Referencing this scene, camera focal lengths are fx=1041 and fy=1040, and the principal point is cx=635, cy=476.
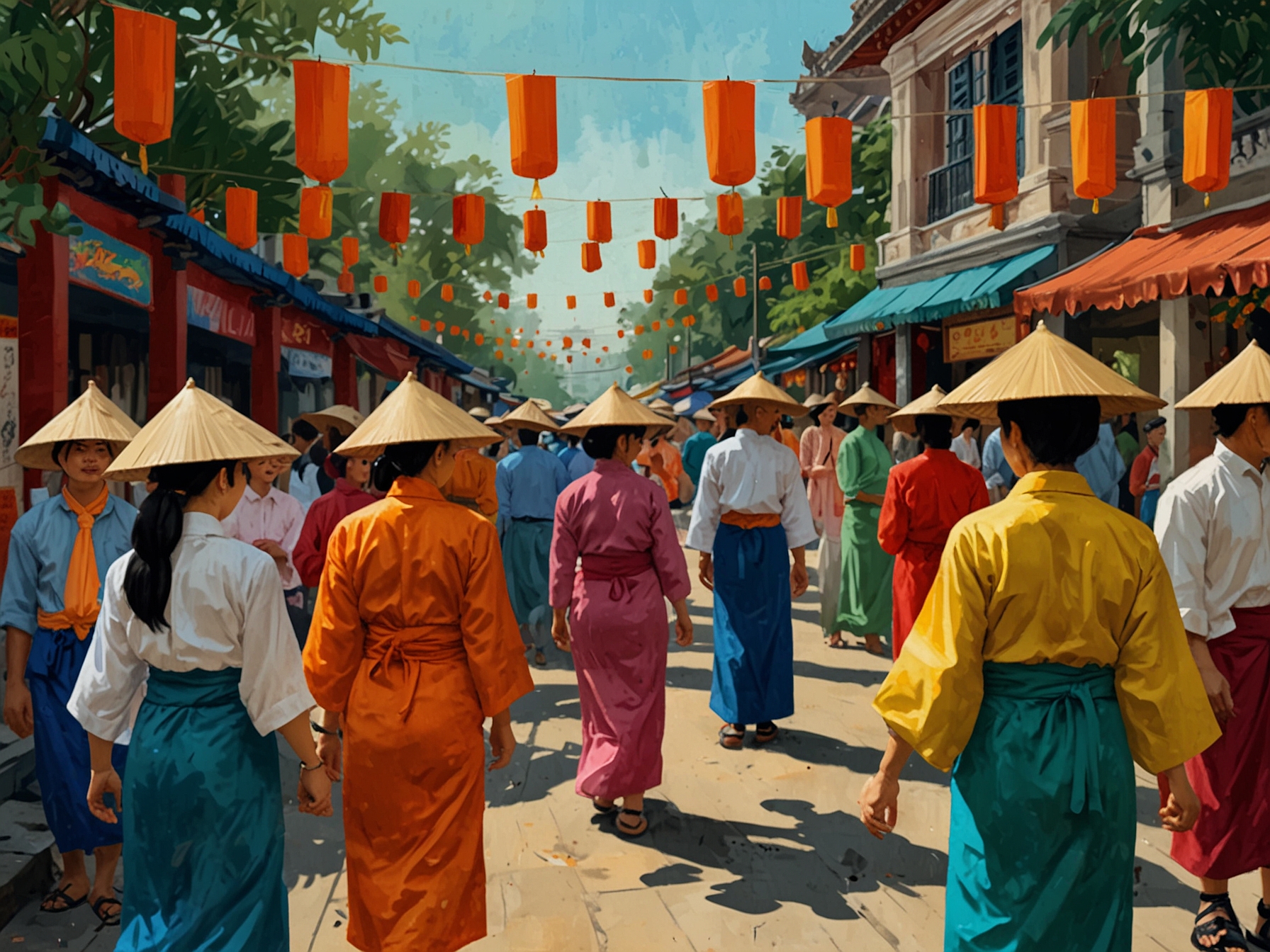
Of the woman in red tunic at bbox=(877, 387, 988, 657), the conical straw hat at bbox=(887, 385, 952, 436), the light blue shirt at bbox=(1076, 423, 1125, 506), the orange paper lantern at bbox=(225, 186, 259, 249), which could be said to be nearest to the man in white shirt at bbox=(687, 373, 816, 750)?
the woman in red tunic at bbox=(877, 387, 988, 657)

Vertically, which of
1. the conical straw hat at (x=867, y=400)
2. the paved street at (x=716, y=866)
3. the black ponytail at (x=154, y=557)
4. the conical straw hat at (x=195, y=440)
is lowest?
the paved street at (x=716, y=866)

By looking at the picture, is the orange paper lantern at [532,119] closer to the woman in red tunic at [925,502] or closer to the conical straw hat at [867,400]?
the conical straw hat at [867,400]

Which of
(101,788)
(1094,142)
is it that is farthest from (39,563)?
(1094,142)

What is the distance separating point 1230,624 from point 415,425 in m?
2.87

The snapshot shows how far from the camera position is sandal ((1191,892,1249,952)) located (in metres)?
3.57

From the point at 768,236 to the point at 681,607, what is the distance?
26498 millimetres

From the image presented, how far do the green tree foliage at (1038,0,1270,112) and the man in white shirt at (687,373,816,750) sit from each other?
531cm

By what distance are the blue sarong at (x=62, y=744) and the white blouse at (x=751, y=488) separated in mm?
3482

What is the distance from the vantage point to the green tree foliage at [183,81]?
550 cm

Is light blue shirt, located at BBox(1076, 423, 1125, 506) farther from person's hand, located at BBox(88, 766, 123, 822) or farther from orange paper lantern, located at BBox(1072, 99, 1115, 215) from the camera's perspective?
person's hand, located at BBox(88, 766, 123, 822)

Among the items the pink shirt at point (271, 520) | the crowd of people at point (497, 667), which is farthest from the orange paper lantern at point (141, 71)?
the crowd of people at point (497, 667)

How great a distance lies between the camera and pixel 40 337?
7465mm

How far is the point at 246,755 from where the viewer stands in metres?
2.99

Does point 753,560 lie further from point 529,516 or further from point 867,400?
point 529,516
